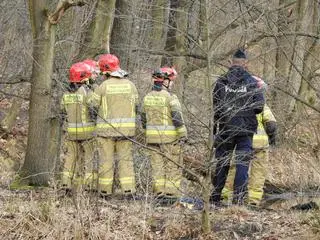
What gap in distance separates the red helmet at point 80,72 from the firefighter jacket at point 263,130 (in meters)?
2.62

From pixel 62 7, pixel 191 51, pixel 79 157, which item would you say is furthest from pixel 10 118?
pixel 62 7

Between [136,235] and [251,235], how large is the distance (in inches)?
51.0

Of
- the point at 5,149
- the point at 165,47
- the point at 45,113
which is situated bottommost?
the point at 5,149

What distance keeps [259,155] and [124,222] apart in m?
3.06

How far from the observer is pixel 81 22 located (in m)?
13.6

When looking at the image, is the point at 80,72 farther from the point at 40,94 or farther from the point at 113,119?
the point at 113,119

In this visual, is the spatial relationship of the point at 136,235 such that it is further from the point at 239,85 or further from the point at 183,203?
the point at 239,85

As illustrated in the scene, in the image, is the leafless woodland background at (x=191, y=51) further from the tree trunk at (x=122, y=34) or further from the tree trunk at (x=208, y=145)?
the tree trunk at (x=208, y=145)

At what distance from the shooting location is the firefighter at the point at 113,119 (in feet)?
30.7

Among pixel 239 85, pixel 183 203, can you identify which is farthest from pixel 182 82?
pixel 183 203

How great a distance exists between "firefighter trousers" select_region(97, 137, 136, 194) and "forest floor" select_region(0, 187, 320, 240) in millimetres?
1384

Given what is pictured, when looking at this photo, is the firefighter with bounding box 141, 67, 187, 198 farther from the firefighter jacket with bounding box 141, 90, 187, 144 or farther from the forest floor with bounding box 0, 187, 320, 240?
the forest floor with bounding box 0, 187, 320, 240

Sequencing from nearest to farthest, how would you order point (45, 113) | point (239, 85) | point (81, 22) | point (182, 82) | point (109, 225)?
point (109, 225), point (239, 85), point (45, 113), point (182, 82), point (81, 22)

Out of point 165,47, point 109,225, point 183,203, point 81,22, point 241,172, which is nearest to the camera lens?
point 109,225
